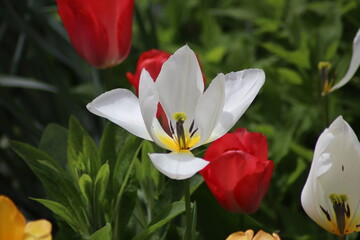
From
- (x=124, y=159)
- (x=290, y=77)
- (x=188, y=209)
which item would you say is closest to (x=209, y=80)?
(x=290, y=77)

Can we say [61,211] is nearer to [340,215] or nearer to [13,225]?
[13,225]

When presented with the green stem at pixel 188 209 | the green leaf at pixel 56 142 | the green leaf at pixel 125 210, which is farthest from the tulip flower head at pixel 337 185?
the green leaf at pixel 56 142

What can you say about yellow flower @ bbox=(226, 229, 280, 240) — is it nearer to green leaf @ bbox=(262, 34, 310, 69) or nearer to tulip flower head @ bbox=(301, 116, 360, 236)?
tulip flower head @ bbox=(301, 116, 360, 236)

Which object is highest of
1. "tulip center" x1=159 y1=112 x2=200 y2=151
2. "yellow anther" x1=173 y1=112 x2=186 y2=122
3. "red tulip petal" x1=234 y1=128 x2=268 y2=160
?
"yellow anther" x1=173 y1=112 x2=186 y2=122

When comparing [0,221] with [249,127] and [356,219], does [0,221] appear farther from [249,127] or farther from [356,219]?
[249,127]

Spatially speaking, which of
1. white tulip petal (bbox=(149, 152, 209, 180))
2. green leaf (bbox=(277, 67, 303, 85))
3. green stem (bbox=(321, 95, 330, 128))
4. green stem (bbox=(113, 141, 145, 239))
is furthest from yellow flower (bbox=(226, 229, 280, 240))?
green leaf (bbox=(277, 67, 303, 85))

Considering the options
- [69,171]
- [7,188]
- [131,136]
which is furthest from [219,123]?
[7,188]

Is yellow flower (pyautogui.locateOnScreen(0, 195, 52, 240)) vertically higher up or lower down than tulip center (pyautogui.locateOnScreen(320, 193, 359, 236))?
higher up
